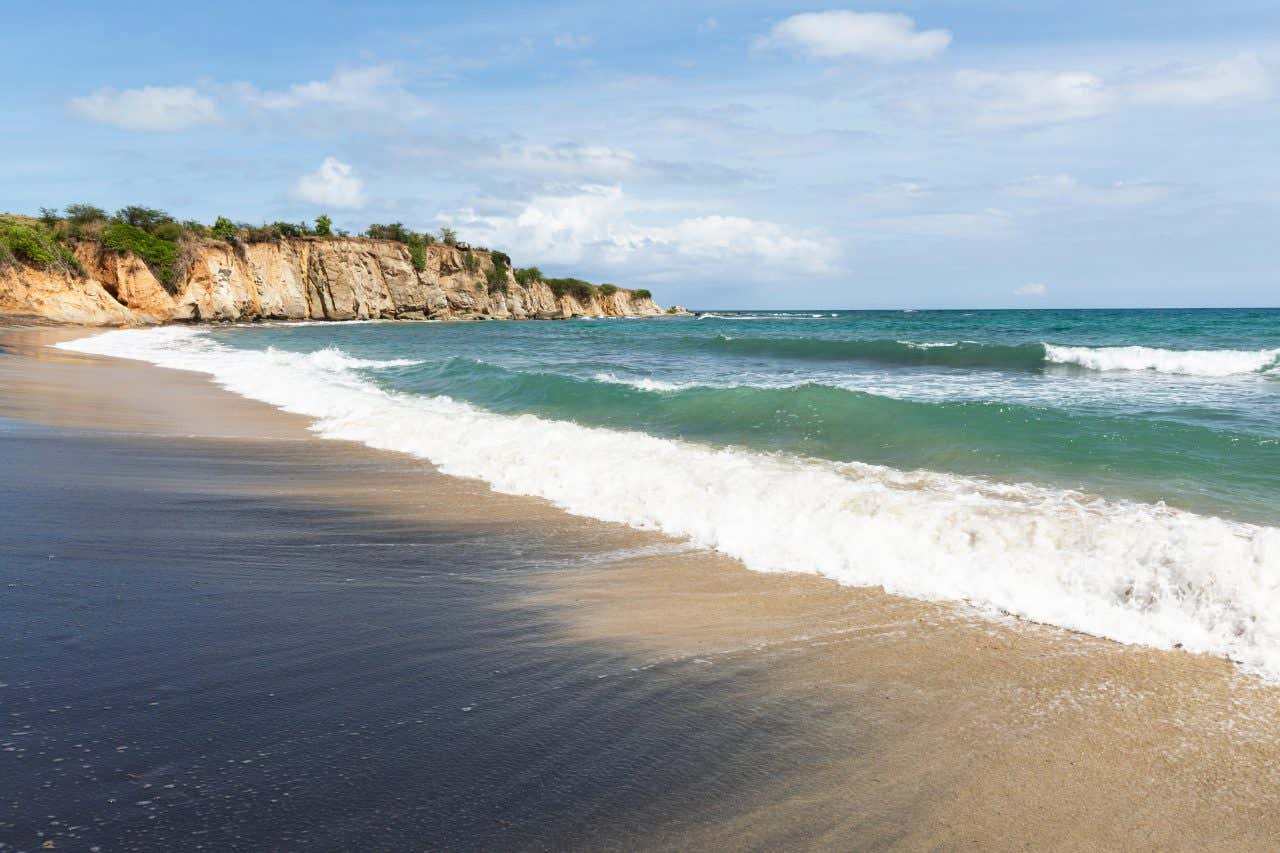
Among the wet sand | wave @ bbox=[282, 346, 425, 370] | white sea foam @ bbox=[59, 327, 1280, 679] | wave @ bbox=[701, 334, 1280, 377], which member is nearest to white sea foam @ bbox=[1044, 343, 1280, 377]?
wave @ bbox=[701, 334, 1280, 377]

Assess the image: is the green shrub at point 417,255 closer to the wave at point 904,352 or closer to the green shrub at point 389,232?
the green shrub at point 389,232

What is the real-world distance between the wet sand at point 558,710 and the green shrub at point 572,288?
92.9 metres

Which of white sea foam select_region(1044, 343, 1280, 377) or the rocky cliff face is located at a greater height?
the rocky cliff face

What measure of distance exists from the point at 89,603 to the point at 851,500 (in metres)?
5.06

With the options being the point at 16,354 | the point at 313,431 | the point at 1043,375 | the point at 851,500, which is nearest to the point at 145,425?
the point at 313,431

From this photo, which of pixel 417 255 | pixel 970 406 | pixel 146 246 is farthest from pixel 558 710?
pixel 417 255

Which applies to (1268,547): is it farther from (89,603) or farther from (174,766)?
(89,603)

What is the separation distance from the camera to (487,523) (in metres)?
6.50

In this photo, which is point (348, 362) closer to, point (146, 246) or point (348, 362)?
point (348, 362)

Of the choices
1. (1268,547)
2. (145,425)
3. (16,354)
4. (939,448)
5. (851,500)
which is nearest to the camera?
(1268,547)

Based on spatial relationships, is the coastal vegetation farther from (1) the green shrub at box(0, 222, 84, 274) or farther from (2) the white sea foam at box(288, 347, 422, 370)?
(2) the white sea foam at box(288, 347, 422, 370)

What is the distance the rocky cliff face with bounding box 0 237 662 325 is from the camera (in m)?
43.3

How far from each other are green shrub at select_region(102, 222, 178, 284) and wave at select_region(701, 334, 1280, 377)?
4015cm

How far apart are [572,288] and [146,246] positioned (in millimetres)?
57355
